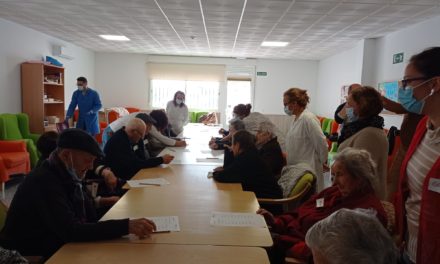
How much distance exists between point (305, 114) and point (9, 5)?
464 centimetres

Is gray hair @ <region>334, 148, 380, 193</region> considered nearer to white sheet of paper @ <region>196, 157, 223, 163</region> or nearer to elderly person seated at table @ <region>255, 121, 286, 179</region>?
elderly person seated at table @ <region>255, 121, 286, 179</region>

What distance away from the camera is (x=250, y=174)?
2.79 meters

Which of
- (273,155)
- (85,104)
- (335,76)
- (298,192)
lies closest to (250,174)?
(298,192)

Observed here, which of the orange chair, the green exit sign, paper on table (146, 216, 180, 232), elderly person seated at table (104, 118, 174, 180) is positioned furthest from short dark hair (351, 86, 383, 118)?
the orange chair

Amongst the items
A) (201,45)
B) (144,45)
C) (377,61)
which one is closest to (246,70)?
(201,45)

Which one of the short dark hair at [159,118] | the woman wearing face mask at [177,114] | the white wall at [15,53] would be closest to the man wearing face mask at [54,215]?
the short dark hair at [159,118]

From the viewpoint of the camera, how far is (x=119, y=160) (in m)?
3.21

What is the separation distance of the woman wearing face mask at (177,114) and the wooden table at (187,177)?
2.79 m

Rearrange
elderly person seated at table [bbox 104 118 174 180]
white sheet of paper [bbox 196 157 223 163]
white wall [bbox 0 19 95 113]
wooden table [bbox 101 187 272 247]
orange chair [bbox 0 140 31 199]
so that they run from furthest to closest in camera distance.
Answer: white wall [bbox 0 19 95 113], orange chair [bbox 0 140 31 199], white sheet of paper [bbox 196 157 223 163], elderly person seated at table [bbox 104 118 174 180], wooden table [bbox 101 187 272 247]

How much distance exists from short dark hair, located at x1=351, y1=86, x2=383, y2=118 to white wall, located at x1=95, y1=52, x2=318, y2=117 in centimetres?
836

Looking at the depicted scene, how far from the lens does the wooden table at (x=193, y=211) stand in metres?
1.65

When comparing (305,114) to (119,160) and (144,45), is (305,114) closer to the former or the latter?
(119,160)

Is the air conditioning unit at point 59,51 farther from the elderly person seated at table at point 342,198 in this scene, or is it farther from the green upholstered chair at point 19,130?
the elderly person seated at table at point 342,198

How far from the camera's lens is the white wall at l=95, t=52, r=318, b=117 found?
411 inches
